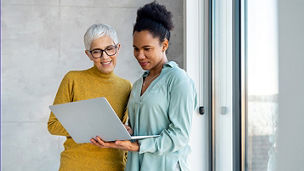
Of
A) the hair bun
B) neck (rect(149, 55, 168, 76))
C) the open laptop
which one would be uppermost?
the hair bun

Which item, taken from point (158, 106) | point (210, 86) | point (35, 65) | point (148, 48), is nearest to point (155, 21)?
point (148, 48)

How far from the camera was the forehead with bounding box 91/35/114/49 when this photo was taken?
6.20ft

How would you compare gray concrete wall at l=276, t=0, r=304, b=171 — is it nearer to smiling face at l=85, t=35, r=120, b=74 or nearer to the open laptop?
the open laptop

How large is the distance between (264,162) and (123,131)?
777 mm

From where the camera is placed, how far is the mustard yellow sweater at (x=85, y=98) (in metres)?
1.89

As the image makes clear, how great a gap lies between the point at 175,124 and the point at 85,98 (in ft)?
1.69

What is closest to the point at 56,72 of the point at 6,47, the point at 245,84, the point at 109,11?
the point at 6,47

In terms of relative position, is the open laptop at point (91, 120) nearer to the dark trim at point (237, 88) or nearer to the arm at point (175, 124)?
the arm at point (175, 124)

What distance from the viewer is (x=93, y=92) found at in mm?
1937

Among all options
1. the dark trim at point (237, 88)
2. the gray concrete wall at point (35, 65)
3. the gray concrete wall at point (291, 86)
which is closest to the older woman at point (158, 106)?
the gray concrete wall at point (291, 86)

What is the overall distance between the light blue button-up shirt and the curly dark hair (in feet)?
0.51

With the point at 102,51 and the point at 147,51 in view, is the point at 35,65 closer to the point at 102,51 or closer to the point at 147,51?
the point at 102,51

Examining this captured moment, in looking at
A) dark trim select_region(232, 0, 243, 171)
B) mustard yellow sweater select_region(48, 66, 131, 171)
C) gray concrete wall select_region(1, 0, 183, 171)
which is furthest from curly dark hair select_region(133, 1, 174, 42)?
gray concrete wall select_region(1, 0, 183, 171)

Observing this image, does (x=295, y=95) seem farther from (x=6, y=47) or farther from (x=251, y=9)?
(x=6, y=47)
